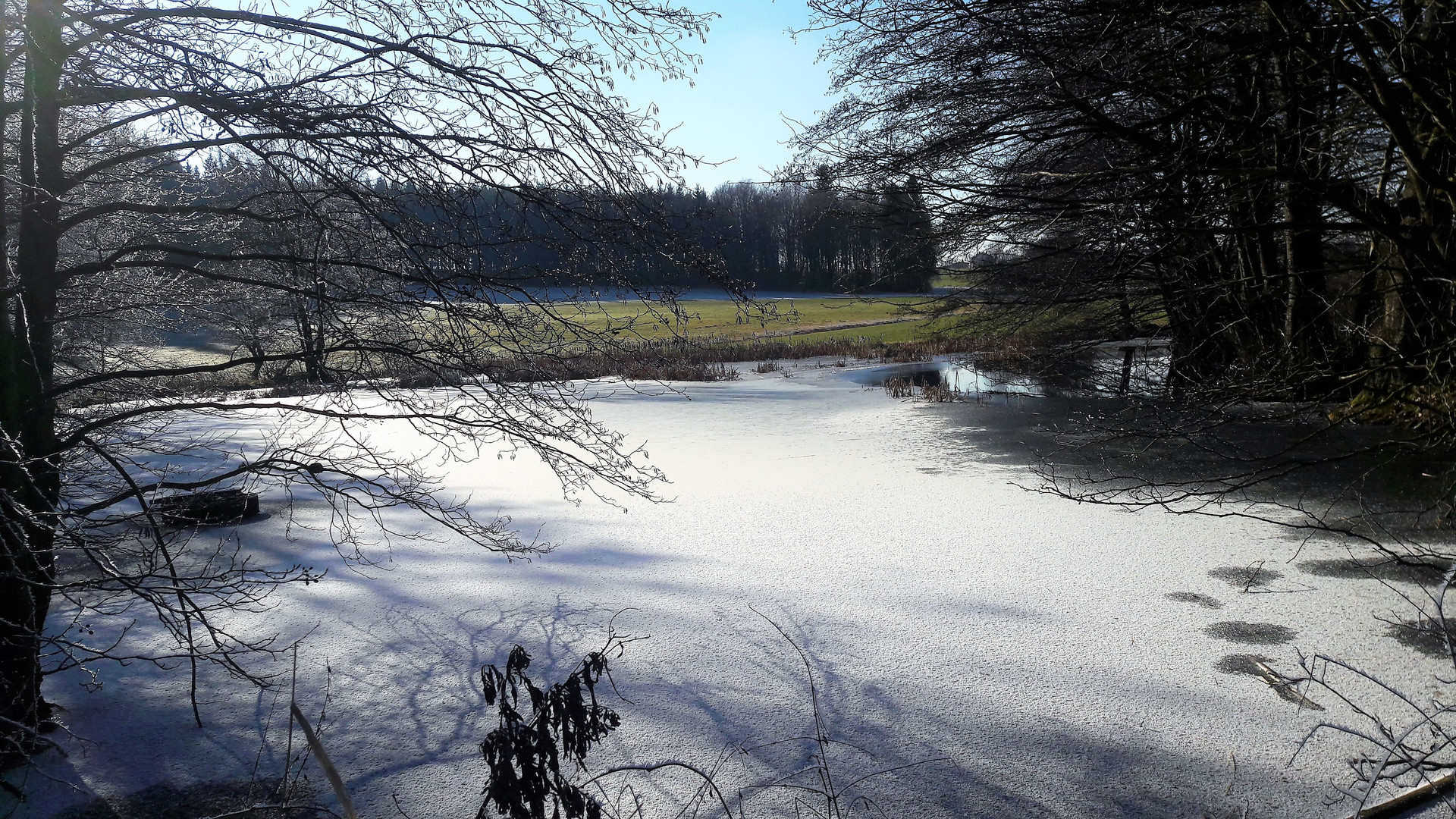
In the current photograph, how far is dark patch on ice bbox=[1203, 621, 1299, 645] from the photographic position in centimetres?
376

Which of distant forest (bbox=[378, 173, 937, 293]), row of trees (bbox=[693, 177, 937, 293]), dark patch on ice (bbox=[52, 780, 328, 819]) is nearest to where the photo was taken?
dark patch on ice (bbox=[52, 780, 328, 819])

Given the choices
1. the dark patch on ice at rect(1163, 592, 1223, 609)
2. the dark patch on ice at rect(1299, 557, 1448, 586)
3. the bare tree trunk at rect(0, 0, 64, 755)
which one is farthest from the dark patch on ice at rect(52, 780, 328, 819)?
the dark patch on ice at rect(1299, 557, 1448, 586)

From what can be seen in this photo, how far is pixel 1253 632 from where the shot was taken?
3850 millimetres

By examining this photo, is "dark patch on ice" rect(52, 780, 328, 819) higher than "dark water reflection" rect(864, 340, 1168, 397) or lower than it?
lower

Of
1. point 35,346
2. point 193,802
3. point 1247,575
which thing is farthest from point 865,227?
point 193,802

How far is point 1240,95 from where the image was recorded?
17.8 ft

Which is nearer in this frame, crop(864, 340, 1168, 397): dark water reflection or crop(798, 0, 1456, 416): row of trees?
crop(798, 0, 1456, 416): row of trees

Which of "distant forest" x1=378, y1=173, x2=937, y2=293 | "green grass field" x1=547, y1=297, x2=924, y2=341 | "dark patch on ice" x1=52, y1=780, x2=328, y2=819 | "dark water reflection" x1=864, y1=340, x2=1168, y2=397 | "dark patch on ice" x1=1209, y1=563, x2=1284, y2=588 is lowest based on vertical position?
"dark patch on ice" x1=1209, y1=563, x2=1284, y2=588

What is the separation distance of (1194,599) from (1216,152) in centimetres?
226

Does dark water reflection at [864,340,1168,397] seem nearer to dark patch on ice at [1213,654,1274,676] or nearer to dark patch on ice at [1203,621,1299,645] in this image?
dark patch on ice at [1203,621,1299,645]

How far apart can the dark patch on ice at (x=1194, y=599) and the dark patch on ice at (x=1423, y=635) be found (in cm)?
66

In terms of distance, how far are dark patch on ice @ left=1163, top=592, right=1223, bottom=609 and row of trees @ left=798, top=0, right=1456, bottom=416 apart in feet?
3.36

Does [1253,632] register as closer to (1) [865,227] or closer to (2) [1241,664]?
(2) [1241,664]

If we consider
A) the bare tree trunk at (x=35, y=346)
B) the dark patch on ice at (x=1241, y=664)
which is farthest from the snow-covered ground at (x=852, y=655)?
the bare tree trunk at (x=35, y=346)
